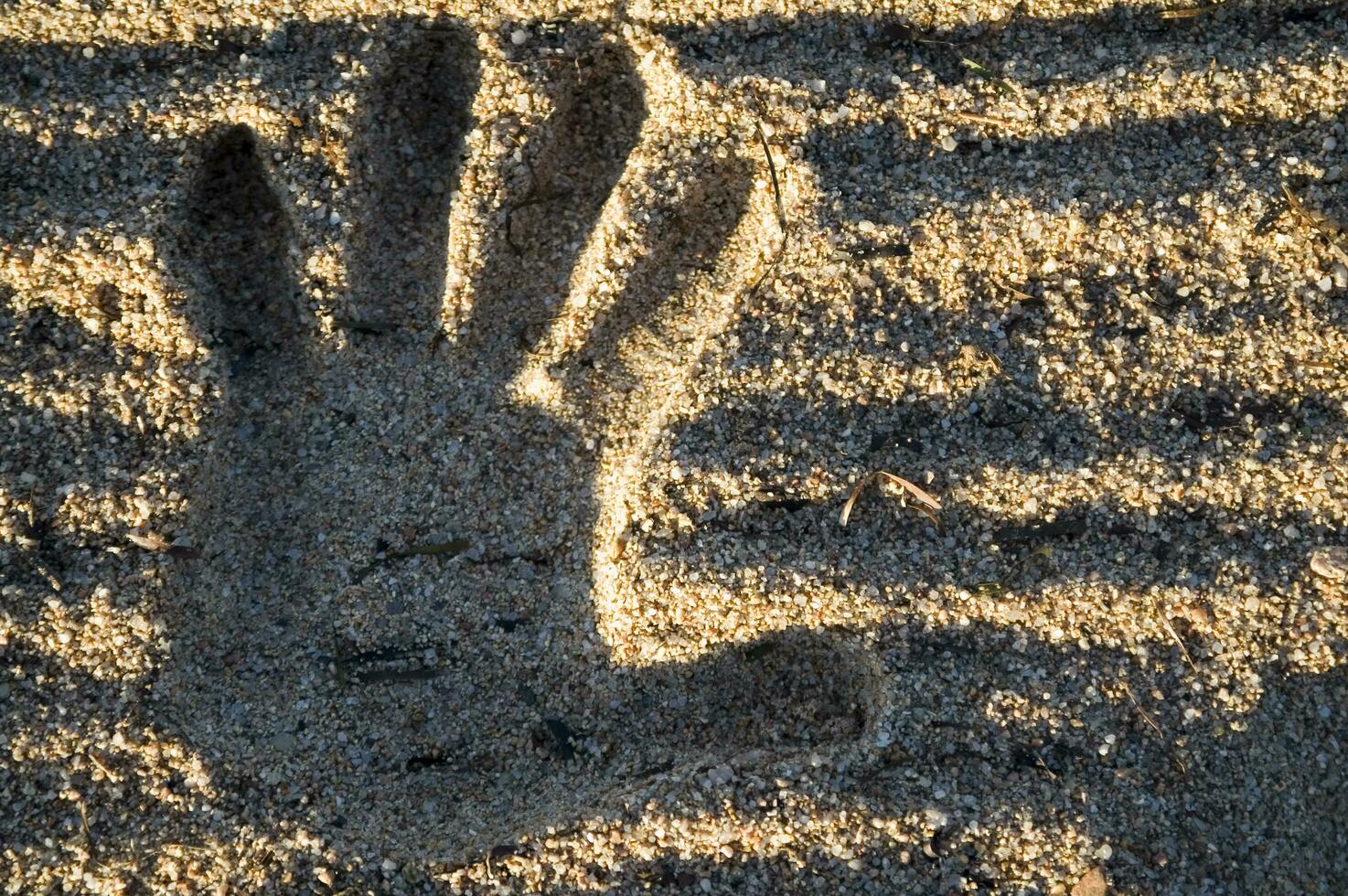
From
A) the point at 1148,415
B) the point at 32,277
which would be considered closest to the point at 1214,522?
the point at 1148,415

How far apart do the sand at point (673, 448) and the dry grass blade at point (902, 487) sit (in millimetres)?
16

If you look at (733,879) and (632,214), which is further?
(632,214)

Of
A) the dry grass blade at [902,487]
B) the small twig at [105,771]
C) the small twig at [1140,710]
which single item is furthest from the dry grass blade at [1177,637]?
the small twig at [105,771]

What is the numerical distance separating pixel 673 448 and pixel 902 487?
56cm

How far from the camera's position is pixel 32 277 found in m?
2.73

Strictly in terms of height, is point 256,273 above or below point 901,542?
above

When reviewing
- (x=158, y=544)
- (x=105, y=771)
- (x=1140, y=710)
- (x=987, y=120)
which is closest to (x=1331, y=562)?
(x=1140, y=710)

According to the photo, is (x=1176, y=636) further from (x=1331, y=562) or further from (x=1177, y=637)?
(x=1331, y=562)

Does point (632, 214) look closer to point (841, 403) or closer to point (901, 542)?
point (841, 403)

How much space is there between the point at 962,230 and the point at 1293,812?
→ 60.7 inches

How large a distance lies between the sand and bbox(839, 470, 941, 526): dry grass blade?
16 millimetres

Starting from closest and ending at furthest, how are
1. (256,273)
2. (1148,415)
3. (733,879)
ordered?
(733,879)
(1148,415)
(256,273)

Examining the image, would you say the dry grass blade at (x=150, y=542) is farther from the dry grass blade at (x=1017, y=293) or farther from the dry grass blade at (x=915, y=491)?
the dry grass blade at (x=1017, y=293)

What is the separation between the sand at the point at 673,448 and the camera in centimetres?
253
